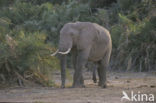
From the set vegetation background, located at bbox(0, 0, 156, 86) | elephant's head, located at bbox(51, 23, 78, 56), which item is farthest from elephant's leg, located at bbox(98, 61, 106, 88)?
elephant's head, located at bbox(51, 23, 78, 56)

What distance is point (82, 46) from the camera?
43.9 ft

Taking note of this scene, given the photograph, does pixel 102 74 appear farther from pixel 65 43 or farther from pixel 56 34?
pixel 56 34

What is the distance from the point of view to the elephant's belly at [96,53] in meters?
13.8

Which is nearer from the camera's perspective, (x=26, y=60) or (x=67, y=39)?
(x=67, y=39)

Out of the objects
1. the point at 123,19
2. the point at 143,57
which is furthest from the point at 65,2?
the point at 143,57

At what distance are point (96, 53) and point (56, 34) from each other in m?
7.39

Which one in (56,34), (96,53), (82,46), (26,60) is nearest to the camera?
(26,60)

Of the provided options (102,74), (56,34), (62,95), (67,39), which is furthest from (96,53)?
(56,34)

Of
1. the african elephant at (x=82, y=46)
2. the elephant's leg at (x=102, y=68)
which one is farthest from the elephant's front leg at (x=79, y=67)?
the elephant's leg at (x=102, y=68)

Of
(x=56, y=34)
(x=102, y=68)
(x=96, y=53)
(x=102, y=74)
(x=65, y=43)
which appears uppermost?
(x=65, y=43)

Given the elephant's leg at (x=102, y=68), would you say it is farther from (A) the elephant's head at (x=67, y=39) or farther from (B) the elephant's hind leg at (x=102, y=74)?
(A) the elephant's head at (x=67, y=39)

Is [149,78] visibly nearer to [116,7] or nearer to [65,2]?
[116,7]

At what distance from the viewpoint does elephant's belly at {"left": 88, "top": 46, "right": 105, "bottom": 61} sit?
13.8 meters

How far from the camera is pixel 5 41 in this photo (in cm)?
1355
